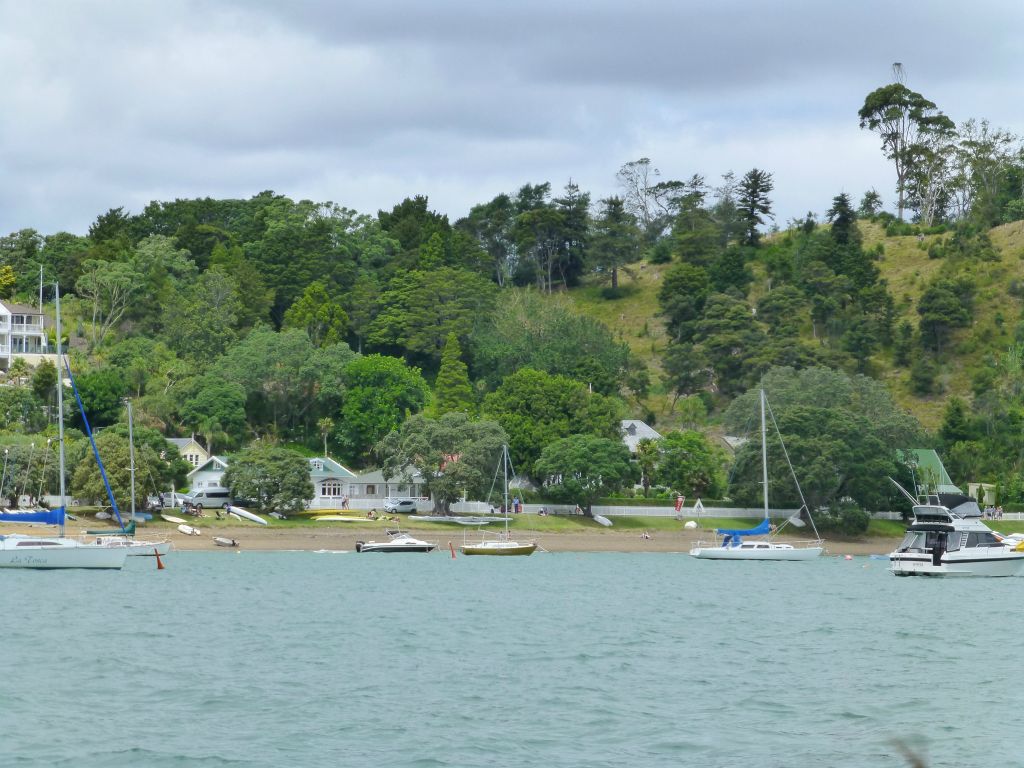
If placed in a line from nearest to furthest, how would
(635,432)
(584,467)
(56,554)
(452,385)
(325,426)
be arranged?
(56,554) → (584,467) → (325,426) → (452,385) → (635,432)

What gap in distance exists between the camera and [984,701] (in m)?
31.9

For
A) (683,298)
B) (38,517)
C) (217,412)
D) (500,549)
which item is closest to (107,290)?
(217,412)

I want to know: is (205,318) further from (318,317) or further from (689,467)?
(689,467)

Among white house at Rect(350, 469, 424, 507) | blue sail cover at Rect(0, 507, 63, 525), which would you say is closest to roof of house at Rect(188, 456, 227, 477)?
white house at Rect(350, 469, 424, 507)

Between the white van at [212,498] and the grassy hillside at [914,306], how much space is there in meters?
46.8

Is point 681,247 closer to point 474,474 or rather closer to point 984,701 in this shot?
point 474,474

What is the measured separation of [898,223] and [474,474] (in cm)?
9156

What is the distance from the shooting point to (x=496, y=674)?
1383 inches

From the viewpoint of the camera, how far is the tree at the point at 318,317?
126750 mm

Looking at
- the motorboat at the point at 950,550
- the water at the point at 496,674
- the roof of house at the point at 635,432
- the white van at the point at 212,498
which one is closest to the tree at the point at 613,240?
the roof of house at the point at 635,432

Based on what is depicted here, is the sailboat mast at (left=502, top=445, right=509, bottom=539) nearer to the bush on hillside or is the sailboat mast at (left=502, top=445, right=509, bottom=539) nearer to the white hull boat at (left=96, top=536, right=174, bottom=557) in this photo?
the bush on hillside

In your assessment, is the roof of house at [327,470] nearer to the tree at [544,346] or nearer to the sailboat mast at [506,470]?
the sailboat mast at [506,470]

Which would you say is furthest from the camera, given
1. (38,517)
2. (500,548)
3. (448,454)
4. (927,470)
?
(927,470)

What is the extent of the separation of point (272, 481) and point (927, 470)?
4514 centimetres
